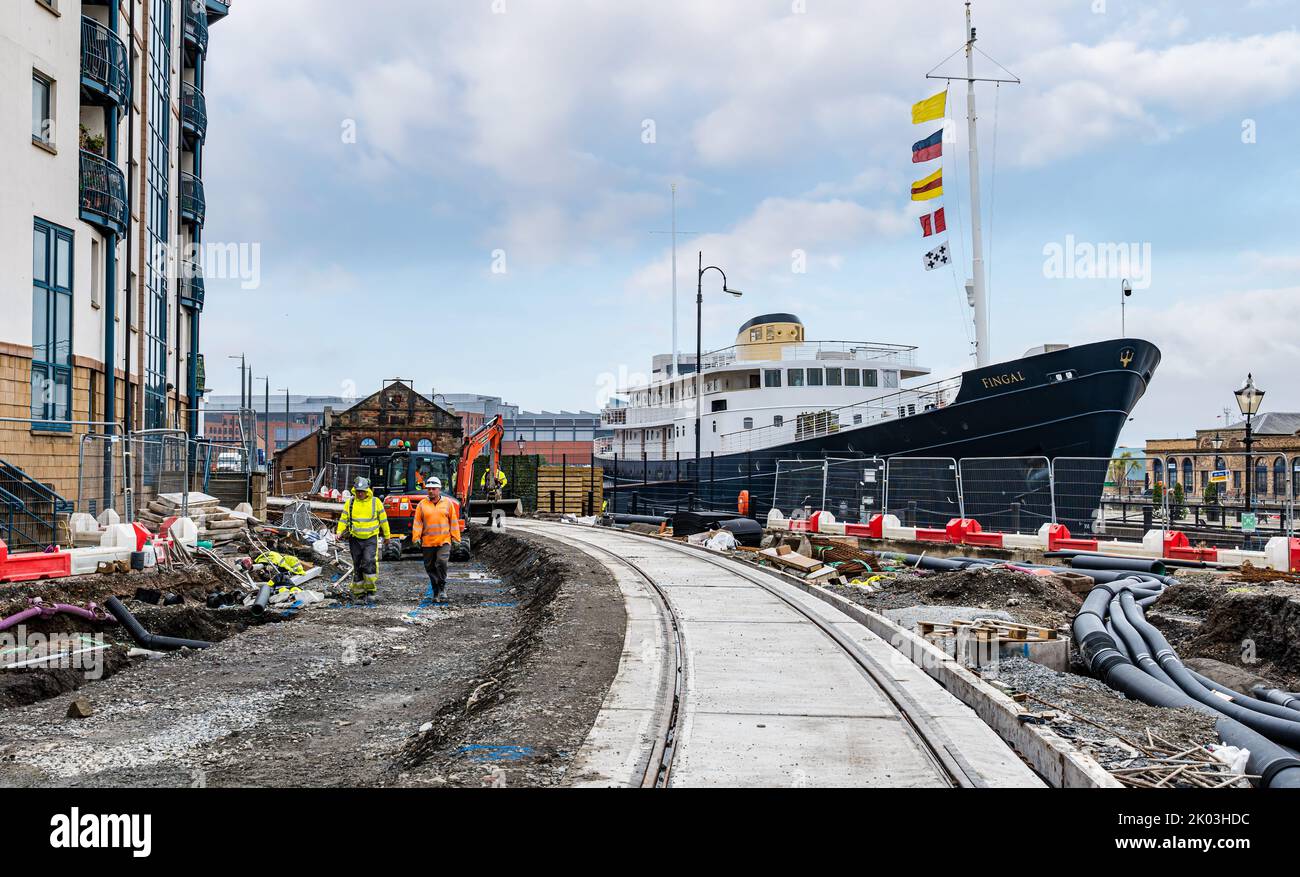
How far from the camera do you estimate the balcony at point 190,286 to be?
112ft

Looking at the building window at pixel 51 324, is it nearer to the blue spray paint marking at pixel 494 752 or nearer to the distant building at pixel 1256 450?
the blue spray paint marking at pixel 494 752

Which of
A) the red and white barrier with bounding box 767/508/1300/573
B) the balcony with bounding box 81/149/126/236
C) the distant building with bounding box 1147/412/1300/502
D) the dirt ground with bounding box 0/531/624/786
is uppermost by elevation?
the balcony with bounding box 81/149/126/236

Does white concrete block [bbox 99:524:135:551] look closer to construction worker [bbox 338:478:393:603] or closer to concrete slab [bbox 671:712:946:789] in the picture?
construction worker [bbox 338:478:393:603]

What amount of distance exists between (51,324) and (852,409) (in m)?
24.4

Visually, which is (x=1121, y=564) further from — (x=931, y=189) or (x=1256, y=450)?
(x=1256, y=450)

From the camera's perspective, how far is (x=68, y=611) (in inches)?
439

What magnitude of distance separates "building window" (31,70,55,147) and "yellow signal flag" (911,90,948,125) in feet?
65.9

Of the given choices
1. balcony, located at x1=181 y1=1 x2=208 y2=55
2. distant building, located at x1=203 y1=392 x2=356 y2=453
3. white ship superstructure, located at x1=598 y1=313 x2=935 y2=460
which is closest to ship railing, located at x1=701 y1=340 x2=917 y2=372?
white ship superstructure, located at x1=598 y1=313 x2=935 y2=460

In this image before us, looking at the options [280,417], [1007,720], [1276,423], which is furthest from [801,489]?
[280,417]

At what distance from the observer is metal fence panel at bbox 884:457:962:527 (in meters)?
21.4

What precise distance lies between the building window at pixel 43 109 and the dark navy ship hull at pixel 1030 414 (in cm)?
1712

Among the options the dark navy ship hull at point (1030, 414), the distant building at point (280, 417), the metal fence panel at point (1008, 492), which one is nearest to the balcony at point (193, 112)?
the dark navy ship hull at point (1030, 414)
